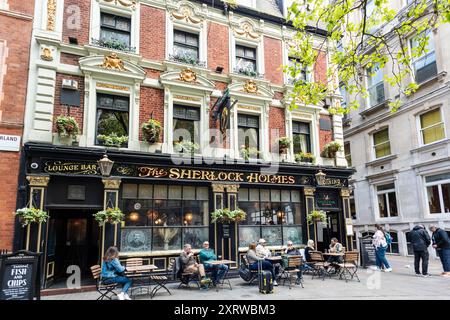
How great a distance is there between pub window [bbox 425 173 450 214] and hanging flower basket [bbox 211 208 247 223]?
11666mm

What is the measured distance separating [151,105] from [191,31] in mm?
3922

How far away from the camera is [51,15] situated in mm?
11305

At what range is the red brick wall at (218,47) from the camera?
1385 centimetres

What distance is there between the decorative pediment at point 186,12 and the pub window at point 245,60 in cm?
218

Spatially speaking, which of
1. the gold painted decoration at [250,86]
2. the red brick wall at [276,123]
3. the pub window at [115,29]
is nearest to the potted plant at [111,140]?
the pub window at [115,29]

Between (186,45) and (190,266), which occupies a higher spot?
(186,45)

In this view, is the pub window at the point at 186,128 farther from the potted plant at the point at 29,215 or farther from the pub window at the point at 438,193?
the pub window at the point at 438,193

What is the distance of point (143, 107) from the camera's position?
12.2m

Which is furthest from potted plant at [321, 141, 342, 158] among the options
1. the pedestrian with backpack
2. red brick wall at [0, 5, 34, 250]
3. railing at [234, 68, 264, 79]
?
red brick wall at [0, 5, 34, 250]

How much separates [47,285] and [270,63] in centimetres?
1252

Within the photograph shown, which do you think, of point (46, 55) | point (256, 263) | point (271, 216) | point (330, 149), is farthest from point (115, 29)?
point (330, 149)

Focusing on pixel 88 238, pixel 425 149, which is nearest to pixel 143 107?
pixel 88 238

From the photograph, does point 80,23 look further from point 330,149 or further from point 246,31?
point 330,149

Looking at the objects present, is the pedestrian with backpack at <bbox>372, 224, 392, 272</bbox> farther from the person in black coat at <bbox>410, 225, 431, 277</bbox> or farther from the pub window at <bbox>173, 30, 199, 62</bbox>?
the pub window at <bbox>173, 30, 199, 62</bbox>
